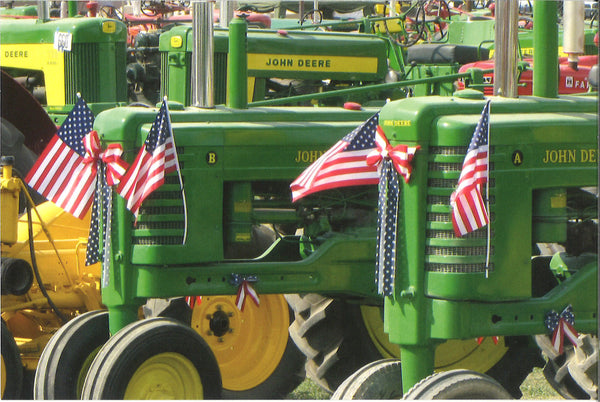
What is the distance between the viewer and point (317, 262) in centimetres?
664

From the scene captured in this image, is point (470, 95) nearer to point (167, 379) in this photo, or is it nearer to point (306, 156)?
point (306, 156)

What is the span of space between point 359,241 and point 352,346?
69 centimetres

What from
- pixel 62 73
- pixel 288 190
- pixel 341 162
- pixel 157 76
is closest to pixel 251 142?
pixel 288 190

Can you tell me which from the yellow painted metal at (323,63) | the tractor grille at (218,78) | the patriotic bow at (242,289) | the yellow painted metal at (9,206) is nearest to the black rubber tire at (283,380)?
the patriotic bow at (242,289)

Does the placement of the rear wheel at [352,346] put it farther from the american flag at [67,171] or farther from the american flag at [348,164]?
the american flag at [348,164]

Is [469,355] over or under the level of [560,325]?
under

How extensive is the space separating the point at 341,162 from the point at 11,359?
220 cm

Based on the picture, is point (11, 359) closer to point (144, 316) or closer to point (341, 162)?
point (144, 316)

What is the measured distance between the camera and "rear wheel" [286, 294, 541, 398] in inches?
270

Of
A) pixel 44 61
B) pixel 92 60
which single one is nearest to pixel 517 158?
pixel 92 60

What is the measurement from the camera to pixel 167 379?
19.7ft

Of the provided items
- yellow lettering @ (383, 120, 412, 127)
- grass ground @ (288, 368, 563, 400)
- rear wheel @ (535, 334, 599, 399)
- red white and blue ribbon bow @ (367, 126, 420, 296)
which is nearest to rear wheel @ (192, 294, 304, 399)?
grass ground @ (288, 368, 563, 400)

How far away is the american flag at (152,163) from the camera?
6.10 metres

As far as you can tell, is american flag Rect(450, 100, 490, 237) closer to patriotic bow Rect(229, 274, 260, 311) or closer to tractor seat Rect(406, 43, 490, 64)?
patriotic bow Rect(229, 274, 260, 311)
